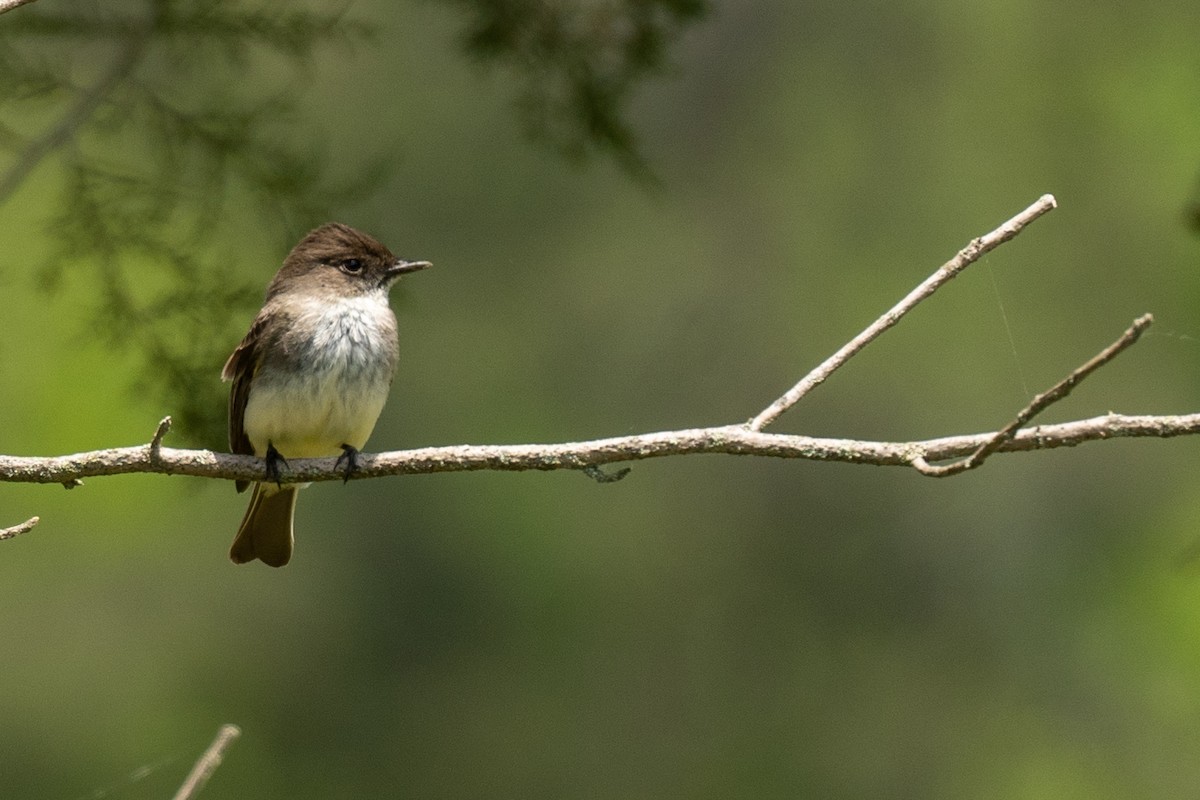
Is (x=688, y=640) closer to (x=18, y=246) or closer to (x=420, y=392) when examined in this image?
(x=420, y=392)

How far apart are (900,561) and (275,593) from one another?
3951mm

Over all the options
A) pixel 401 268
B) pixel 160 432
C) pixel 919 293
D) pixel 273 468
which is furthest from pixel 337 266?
pixel 919 293

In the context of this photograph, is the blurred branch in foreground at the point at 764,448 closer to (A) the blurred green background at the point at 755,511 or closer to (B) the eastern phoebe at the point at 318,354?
(B) the eastern phoebe at the point at 318,354

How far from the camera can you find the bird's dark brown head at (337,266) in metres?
3.63

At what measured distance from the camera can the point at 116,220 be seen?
3699 mm

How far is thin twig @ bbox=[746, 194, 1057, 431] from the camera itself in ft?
7.53

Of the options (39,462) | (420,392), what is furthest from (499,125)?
(39,462)

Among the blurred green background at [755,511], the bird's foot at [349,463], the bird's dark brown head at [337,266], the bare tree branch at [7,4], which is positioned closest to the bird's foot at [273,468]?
the bird's foot at [349,463]

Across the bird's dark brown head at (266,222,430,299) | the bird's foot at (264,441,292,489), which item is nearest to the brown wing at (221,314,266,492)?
the bird's dark brown head at (266,222,430,299)

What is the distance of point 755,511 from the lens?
33.2ft

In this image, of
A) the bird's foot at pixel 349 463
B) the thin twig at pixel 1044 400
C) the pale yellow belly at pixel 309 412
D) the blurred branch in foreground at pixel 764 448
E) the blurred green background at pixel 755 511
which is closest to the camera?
the thin twig at pixel 1044 400

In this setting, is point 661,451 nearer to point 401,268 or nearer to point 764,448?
point 764,448

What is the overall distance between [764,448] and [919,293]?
327mm

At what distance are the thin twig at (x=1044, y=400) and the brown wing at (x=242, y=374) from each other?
1.74 metres
